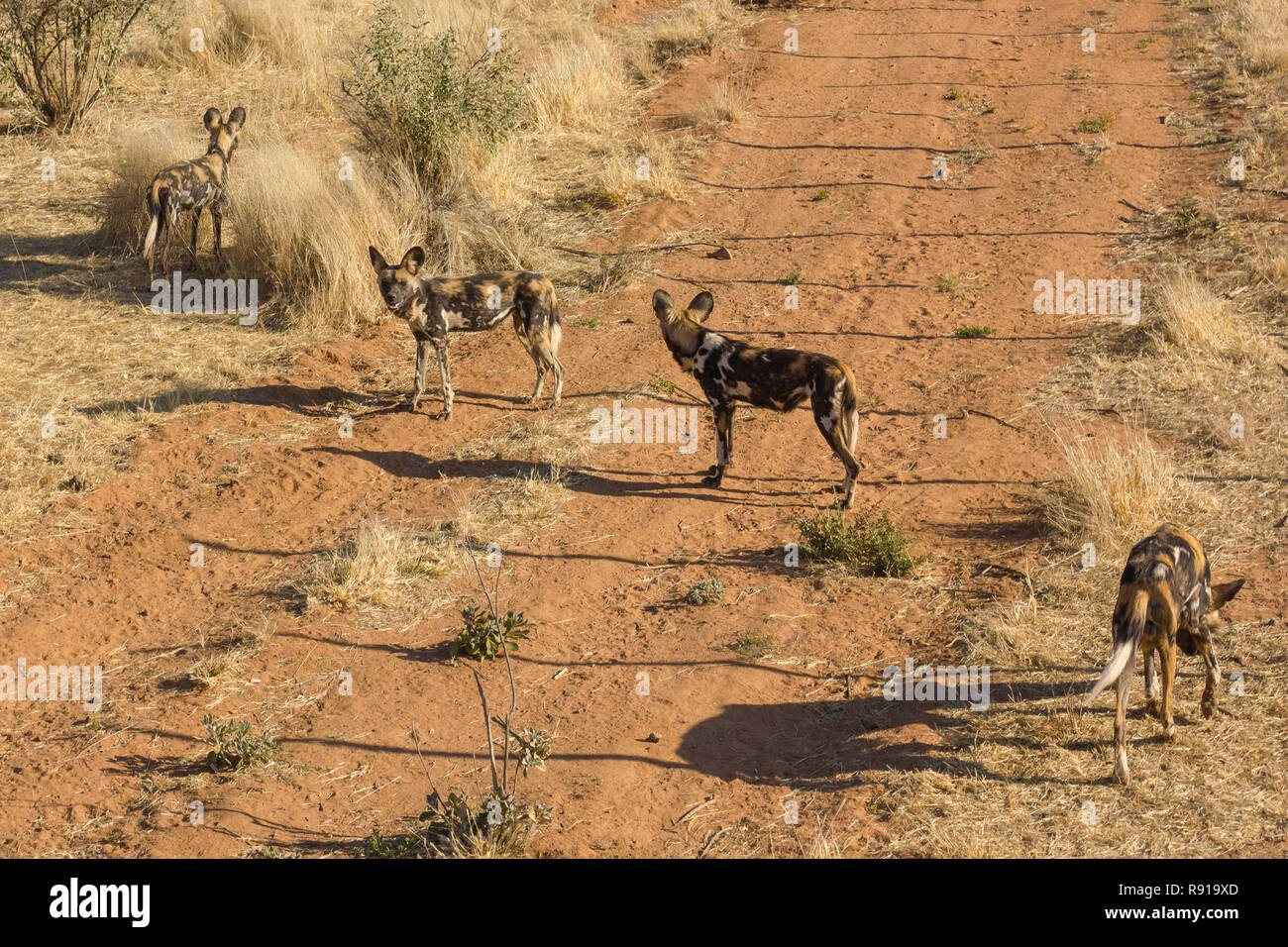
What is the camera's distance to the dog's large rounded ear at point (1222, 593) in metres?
7.10

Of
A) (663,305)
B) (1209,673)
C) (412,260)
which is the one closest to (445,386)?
(412,260)

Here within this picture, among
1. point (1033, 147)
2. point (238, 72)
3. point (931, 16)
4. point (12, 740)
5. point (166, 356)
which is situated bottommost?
point (12, 740)

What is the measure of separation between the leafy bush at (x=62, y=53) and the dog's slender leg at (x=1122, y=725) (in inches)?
589

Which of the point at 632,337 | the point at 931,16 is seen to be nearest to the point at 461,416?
the point at 632,337

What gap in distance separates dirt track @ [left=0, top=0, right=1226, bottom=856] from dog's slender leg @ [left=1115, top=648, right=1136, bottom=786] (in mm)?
1075

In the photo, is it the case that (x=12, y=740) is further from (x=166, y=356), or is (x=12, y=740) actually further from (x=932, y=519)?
(x=932, y=519)

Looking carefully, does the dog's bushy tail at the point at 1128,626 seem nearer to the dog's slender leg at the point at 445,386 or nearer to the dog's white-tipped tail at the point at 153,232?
the dog's slender leg at the point at 445,386

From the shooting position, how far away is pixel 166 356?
11.4 m

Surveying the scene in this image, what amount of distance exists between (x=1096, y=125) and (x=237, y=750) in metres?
13.0

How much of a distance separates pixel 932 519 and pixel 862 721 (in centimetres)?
235

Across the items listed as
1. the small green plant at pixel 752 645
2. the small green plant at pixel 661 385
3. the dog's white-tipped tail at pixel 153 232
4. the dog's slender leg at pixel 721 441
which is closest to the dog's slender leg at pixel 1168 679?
the small green plant at pixel 752 645

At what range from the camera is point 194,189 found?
41.5 ft

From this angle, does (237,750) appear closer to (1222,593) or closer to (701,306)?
(701,306)

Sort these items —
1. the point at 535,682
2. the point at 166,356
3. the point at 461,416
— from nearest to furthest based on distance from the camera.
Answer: the point at 535,682
the point at 461,416
the point at 166,356
